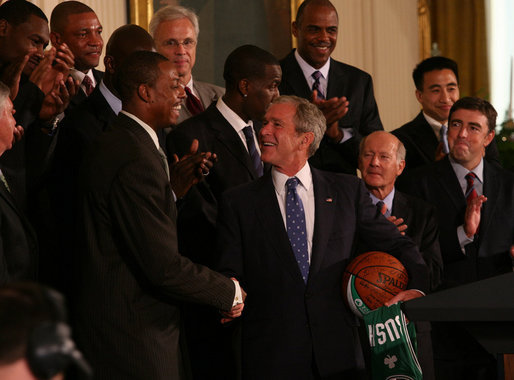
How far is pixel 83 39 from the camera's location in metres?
4.53

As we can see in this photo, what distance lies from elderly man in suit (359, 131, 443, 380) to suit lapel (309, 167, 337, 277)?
1.93 feet

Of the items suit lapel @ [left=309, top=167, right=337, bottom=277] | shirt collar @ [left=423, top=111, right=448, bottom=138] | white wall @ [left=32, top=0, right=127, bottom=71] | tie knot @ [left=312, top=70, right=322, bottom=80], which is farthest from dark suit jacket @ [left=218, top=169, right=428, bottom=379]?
white wall @ [left=32, top=0, right=127, bottom=71]

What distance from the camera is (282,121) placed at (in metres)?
4.07

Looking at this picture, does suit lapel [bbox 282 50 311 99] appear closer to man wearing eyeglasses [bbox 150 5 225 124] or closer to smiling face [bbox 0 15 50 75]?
man wearing eyeglasses [bbox 150 5 225 124]

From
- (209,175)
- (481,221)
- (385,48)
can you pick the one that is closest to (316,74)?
(209,175)

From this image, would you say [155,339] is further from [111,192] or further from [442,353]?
[442,353]

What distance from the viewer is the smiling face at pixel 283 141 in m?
3.97

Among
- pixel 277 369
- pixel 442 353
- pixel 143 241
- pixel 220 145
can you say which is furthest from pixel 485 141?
pixel 143 241

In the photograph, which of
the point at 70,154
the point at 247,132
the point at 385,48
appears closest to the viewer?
the point at 70,154

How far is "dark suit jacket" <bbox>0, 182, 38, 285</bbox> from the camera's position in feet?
10.9

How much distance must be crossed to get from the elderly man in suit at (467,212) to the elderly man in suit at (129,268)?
180cm

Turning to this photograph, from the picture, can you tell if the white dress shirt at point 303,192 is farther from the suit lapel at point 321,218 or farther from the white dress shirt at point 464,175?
the white dress shirt at point 464,175

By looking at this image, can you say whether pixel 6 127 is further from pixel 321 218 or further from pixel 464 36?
pixel 464 36

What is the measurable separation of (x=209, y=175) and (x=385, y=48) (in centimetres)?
480
